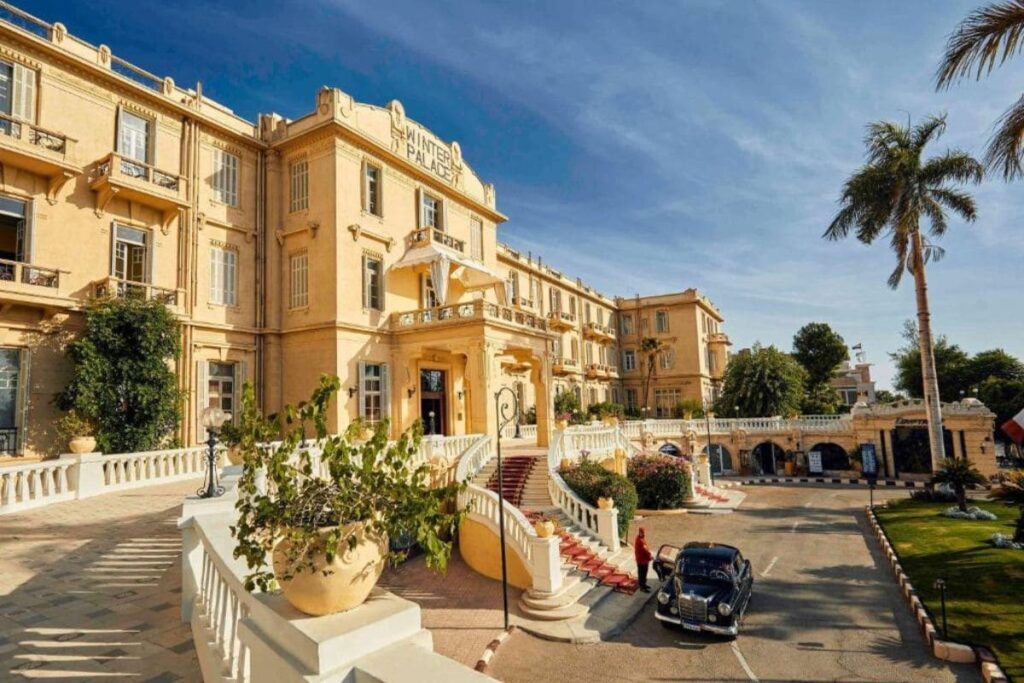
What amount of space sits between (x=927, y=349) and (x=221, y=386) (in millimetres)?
28856

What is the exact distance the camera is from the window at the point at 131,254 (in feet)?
53.0

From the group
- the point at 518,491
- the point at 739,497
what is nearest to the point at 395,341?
the point at 518,491

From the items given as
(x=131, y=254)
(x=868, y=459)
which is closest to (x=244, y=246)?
(x=131, y=254)

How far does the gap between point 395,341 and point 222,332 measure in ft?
20.0

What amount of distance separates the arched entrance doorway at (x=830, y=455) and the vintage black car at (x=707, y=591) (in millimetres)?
27761

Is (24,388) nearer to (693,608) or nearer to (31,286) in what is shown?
(31,286)

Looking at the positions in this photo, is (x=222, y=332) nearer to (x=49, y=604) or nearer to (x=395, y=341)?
(x=395, y=341)

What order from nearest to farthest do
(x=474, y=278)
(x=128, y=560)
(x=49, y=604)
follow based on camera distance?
1. (x=49, y=604)
2. (x=128, y=560)
3. (x=474, y=278)

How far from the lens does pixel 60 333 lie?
48.3 feet

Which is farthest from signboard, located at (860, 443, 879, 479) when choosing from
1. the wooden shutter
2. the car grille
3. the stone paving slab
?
the stone paving slab

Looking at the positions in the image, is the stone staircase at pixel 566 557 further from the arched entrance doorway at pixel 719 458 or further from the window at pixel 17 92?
the arched entrance doorway at pixel 719 458

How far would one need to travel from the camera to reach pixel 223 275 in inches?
746

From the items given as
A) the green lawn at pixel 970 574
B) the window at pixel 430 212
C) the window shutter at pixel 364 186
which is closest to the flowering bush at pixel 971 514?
the green lawn at pixel 970 574

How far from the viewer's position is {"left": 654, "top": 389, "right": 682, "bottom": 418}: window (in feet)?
157
